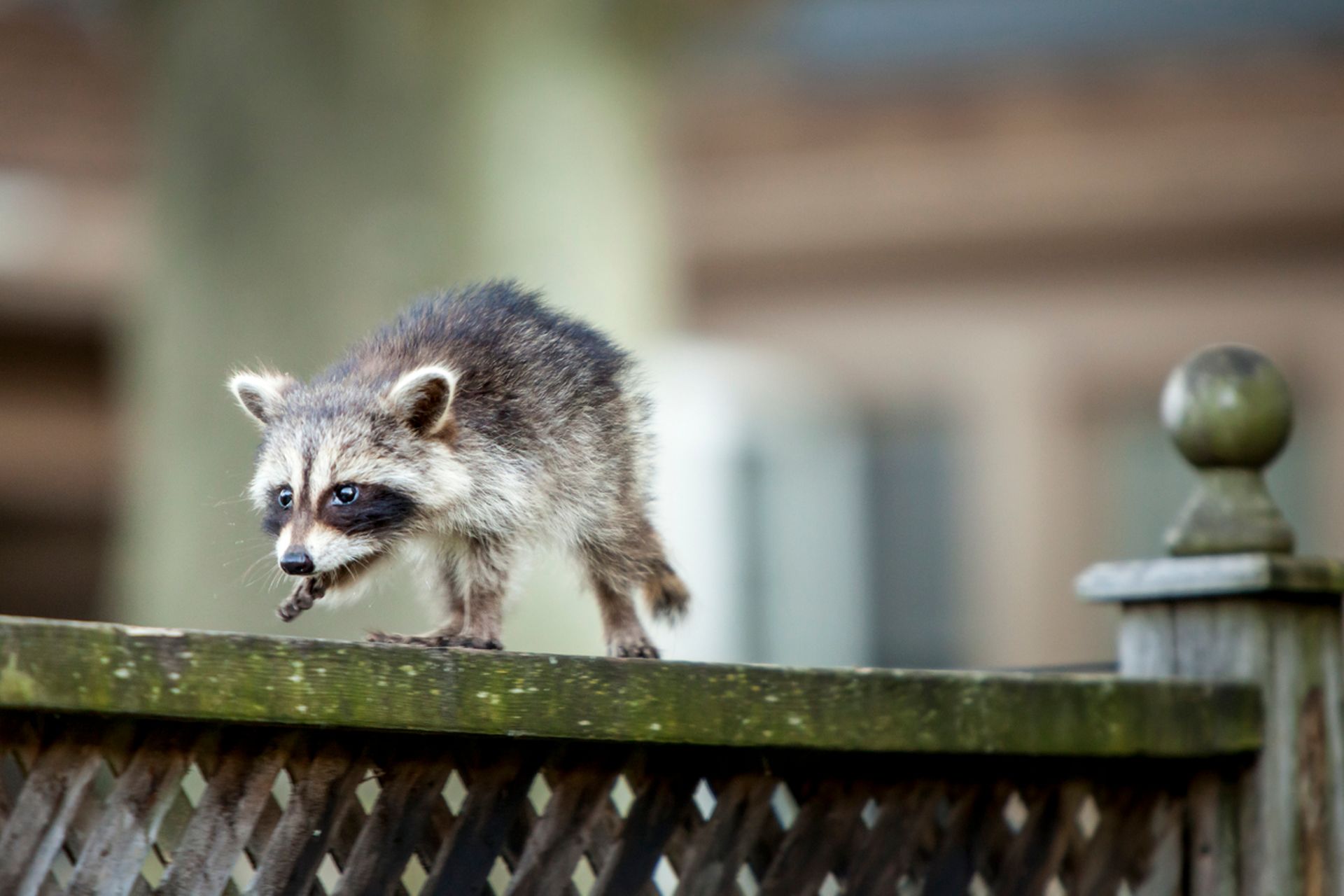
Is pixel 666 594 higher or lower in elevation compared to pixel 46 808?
higher

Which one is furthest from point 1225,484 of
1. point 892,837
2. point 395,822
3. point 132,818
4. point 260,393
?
point 132,818

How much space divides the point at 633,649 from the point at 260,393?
0.74 metres

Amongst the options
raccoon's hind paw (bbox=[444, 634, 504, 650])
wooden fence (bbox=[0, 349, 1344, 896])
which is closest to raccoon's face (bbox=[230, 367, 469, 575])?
raccoon's hind paw (bbox=[444, 634, 504, 650])

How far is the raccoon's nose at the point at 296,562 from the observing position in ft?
8.57

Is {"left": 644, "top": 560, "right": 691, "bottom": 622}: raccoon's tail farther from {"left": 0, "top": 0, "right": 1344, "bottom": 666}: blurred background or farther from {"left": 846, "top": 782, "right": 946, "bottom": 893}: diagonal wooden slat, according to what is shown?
{"left": 0, "top": 0, "right": 1344, "bottom": 666}: blurred background

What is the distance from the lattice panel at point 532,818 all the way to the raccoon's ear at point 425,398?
29.6 inches

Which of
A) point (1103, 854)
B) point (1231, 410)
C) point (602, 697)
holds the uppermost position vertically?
point (1231, 410)

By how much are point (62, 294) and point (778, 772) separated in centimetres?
856

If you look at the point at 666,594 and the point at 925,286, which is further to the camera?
the point at 925,286

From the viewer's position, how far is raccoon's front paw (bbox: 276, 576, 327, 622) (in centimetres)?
265

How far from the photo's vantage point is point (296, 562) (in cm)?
262

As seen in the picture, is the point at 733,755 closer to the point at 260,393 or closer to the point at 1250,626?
the point at 1250,626

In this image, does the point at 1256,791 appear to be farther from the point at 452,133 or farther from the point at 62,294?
the point at 62,294

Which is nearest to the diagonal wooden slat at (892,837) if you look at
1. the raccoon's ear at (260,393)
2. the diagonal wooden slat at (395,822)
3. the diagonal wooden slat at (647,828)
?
the diagonal wooden slat at (647,828)
